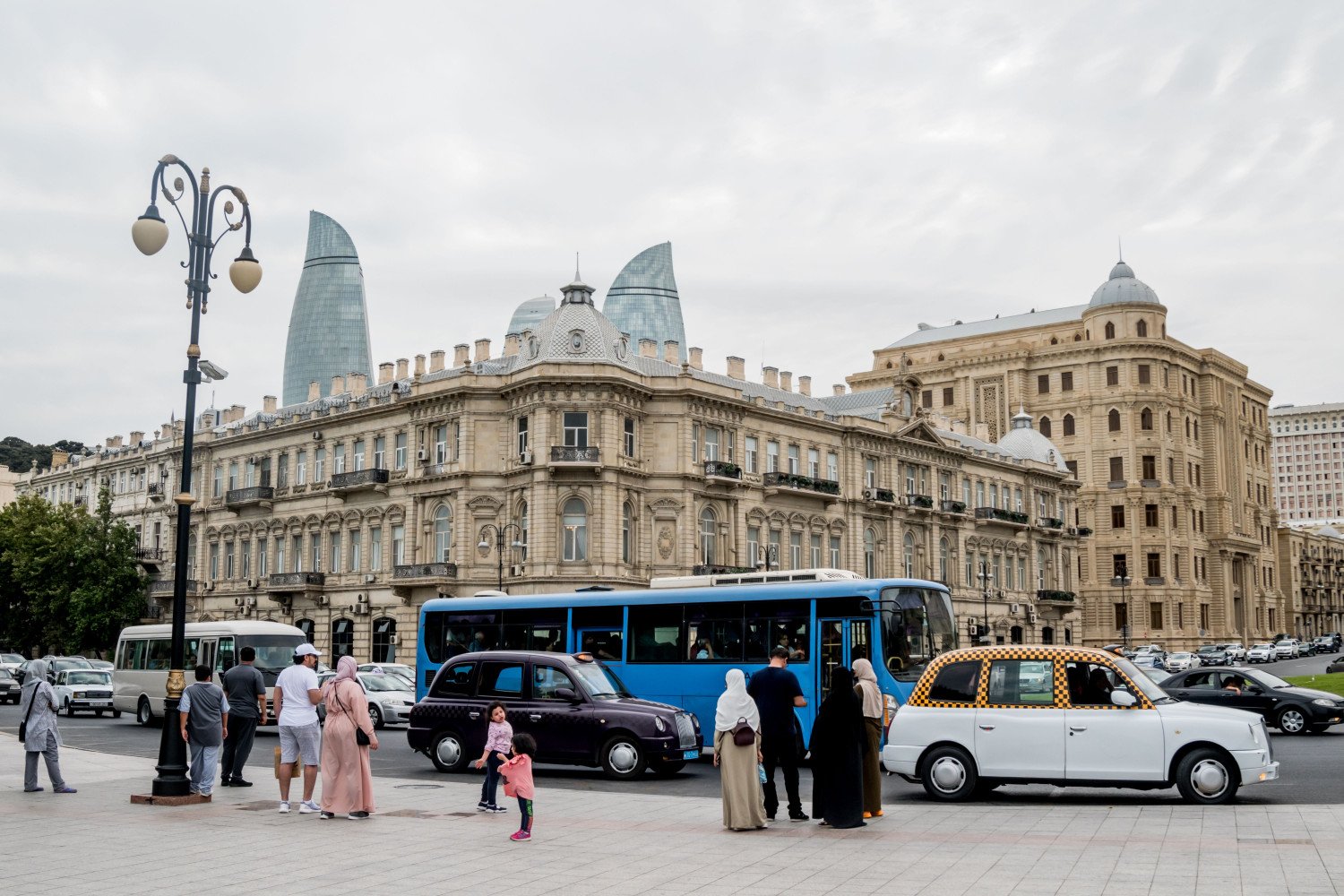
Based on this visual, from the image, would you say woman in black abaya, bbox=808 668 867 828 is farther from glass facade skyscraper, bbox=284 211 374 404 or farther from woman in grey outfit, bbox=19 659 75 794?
glass facade skyscraper, bbox=284 211 374 404

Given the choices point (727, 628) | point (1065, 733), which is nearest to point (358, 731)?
point (1065, 733)

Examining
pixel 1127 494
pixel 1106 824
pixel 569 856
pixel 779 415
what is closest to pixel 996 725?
pixel 1106 824

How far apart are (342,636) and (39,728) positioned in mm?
49226

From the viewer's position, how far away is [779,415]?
220ft

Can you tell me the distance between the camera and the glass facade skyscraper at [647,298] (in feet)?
371

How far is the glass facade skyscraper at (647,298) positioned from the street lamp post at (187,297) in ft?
305

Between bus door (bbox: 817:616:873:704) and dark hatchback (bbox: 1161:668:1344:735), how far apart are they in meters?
8.49

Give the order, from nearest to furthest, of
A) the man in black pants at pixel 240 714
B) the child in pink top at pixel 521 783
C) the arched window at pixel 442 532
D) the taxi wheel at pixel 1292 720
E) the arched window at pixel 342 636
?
1. the child in pink top at pixel 521 783
2. the man in black pants at pixel 240 714
3. the taxi wheel at pixel 1292 720
4. the arched window at pixel 442 532
5. the arched window at pixel 342 636

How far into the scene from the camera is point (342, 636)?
66.6 metres

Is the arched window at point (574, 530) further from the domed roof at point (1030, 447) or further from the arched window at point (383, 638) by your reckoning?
the domed roof at point (1030, 447)

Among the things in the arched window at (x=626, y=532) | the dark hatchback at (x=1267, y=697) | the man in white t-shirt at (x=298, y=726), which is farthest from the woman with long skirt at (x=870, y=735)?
the arched window at (x=626, y=532)

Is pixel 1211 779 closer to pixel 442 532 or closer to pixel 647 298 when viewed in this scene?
pixel 442 532

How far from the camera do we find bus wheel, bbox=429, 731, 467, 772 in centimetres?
2264

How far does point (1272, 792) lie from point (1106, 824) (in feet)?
14.8
